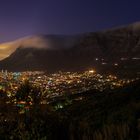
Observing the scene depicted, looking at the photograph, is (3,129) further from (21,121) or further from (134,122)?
(134,122)

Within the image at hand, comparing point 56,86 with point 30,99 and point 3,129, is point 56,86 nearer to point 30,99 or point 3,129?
point 30,99

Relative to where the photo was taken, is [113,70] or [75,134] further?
[113,70]

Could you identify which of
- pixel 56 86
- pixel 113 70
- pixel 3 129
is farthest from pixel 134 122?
pixel 113 70

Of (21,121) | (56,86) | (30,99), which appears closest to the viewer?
(21,121)

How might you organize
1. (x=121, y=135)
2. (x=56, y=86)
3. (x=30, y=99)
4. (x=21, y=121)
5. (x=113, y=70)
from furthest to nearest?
(x=113, y=70), (x=56, y=86), (x=30, y=99), (x=21, y=121), (x=121, y=135)

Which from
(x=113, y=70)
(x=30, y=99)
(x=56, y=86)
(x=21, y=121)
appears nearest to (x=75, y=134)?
(x=21, y=121)

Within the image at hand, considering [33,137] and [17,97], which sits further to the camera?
[17,97]

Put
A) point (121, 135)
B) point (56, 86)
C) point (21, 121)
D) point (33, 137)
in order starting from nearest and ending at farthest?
point (121, 135) < point (33, 137) < point (21, 121) < point (56, 86)

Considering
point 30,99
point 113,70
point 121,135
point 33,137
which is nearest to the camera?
point 121,135
